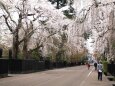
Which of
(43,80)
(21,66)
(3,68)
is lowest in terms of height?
(43,80)

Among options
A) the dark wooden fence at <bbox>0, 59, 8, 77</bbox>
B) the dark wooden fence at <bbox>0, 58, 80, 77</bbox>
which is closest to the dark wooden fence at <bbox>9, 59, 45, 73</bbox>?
the dark wooden fence at <bbox>0, 58, 80, 77</bbox>

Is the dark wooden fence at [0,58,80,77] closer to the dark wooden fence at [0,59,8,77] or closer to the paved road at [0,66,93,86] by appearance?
the dark wooden fence at [0,59,8,77]

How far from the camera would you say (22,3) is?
45.8m

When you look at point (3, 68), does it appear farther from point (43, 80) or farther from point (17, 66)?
point (17, 66)

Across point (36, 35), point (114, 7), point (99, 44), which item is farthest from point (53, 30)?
point (114, 7)

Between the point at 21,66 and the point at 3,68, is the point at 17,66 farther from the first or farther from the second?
the point at 3,68

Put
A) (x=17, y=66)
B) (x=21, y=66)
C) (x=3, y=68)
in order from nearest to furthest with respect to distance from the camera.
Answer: (x=3, y=68) < (x=17, y=66) < (x=21, y=66)

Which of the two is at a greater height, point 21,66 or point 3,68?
point 21,66

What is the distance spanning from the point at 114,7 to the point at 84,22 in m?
2.08

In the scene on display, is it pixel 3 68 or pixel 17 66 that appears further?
pixel 17 66

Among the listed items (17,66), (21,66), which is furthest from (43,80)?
(21,66)

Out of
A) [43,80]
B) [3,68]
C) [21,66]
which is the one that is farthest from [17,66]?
[43,80]

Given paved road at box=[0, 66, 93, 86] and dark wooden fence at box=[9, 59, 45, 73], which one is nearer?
paved road at box=[0, 66, 93, 86]

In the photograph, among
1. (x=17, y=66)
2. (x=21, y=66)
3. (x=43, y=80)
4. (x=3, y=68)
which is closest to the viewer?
(x=43, y=80)
